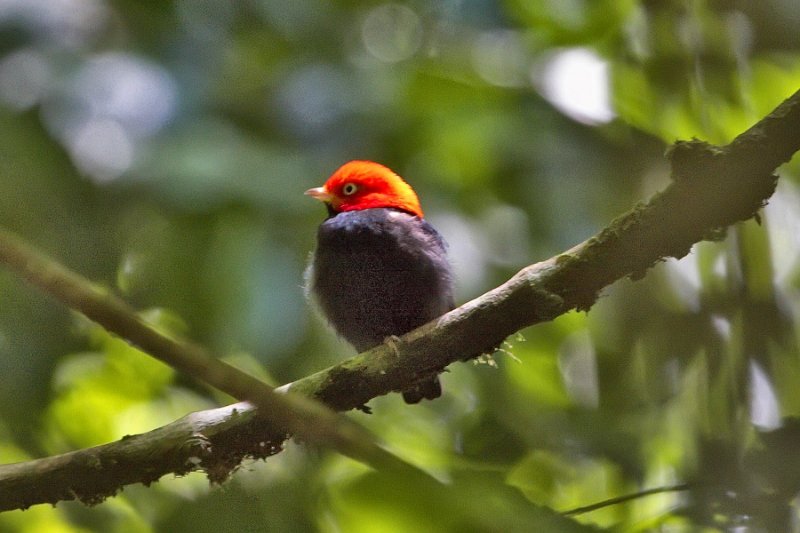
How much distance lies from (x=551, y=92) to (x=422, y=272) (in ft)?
4.13

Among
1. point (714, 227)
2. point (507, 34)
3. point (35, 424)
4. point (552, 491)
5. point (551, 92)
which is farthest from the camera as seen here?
point (551, 92)

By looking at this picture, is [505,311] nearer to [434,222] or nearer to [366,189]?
[434,222]

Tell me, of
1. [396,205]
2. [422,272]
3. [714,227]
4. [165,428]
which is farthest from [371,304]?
[714,227]

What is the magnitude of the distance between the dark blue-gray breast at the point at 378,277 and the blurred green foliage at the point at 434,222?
0.14m

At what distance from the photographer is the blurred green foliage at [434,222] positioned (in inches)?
110

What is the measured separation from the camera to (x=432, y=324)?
3207 millimetres

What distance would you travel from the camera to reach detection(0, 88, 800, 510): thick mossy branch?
269 centimetres

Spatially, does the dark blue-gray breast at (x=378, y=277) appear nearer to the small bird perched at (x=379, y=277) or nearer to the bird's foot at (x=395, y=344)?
the small bird perched at (x=379, y=277)

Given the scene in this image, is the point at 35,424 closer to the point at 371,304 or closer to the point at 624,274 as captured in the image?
the point at 371,304

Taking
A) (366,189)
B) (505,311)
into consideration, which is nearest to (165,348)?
(505,311)

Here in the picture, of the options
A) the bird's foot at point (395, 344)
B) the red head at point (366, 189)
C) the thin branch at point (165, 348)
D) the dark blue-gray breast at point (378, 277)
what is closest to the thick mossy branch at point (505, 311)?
the bird's foot at point (395, 344)

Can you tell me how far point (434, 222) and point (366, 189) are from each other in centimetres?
46

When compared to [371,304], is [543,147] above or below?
above

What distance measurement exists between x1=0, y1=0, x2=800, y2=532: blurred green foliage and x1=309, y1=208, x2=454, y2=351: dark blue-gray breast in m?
0.14
